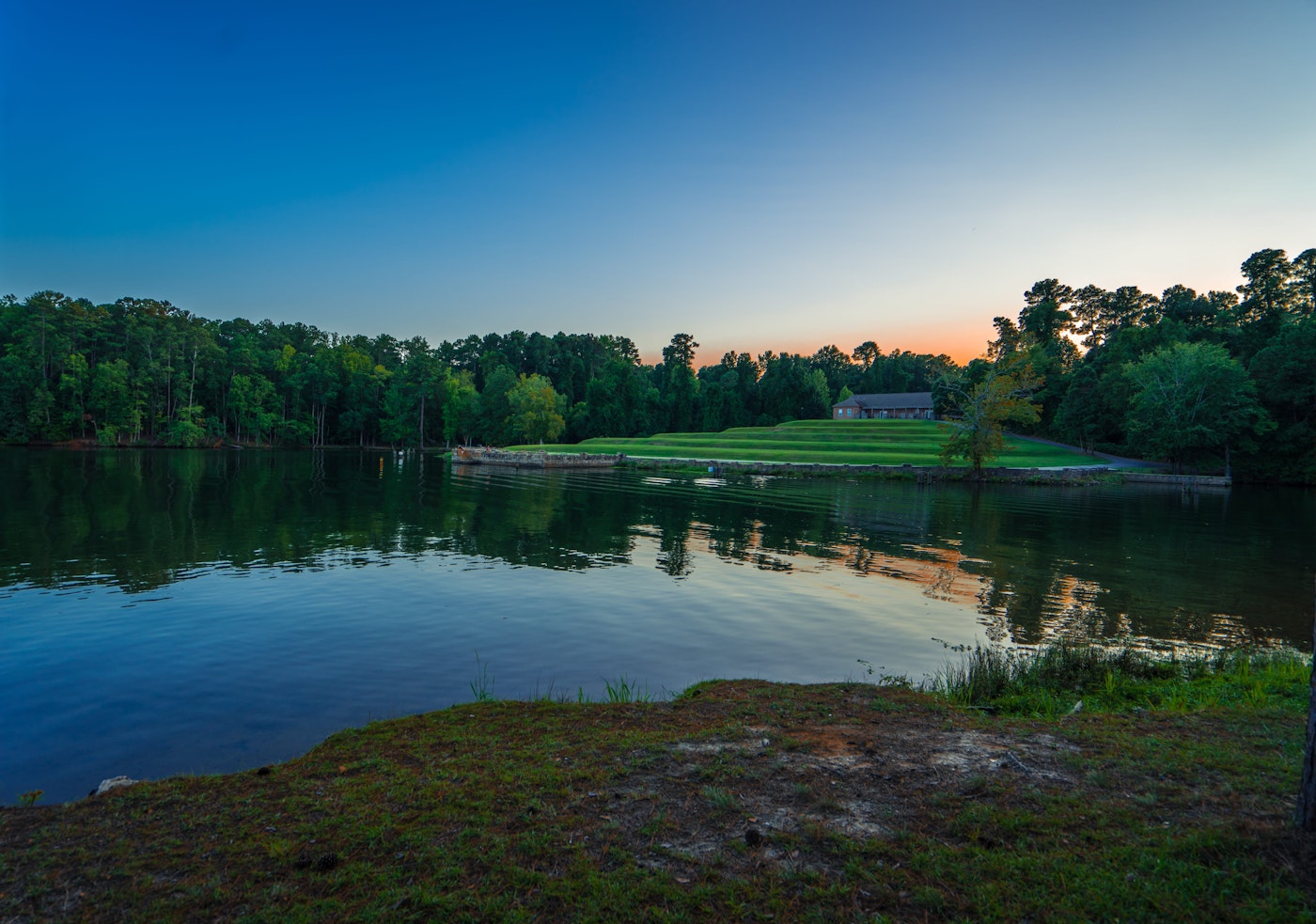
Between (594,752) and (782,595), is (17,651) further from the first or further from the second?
(782,595)

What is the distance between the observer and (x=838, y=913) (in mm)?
4109

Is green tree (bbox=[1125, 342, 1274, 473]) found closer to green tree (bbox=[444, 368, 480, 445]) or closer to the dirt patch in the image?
the dirt patch

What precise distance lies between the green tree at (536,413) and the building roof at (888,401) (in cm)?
5090

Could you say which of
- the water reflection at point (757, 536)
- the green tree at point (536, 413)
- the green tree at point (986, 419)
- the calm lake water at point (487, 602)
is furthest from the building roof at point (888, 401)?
the calm lake water at point (487, 602)

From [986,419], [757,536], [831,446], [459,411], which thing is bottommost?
[757,536]

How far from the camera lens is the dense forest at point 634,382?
66125mm

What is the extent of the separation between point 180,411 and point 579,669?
10873 cm

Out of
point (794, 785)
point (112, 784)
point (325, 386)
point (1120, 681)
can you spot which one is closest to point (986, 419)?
point (1120, 681)

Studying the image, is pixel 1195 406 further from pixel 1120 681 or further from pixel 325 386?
pixel 325 386

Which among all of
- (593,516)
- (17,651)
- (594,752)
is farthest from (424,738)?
(593,516)

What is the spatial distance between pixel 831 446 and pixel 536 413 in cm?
4790

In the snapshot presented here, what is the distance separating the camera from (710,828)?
17.2ft

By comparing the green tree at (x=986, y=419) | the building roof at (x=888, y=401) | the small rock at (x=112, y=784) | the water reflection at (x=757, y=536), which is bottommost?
the water reflection at (x=757, y=536)

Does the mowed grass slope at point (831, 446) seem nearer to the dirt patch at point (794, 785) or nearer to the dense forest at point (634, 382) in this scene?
the dense forest at point (634, 382)
